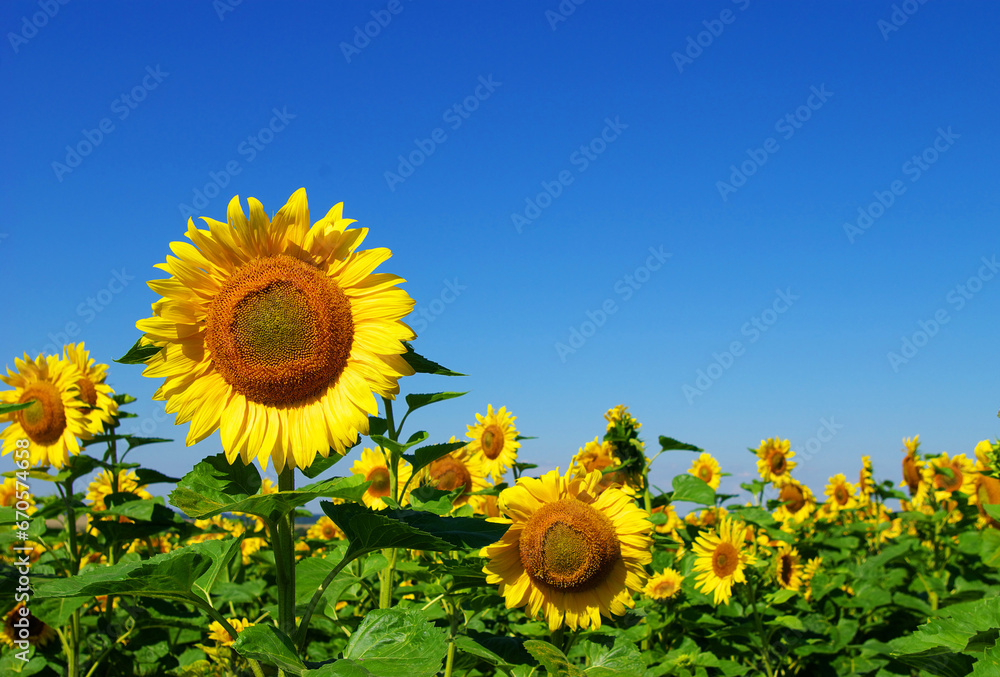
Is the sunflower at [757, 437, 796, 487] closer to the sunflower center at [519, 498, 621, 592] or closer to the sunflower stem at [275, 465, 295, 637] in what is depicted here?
the sunflower center at [519, 498, 621, 592]

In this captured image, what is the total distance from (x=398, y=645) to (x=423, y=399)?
51.5 inches

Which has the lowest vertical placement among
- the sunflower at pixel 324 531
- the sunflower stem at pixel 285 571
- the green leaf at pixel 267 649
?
the green leaf at pixel 267 649

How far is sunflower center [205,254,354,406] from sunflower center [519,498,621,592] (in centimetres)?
163

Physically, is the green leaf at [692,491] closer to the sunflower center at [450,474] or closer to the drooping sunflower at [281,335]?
the sunflower center at [450,474]

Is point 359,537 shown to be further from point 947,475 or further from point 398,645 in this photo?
point 947,475

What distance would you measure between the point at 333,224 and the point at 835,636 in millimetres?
5853

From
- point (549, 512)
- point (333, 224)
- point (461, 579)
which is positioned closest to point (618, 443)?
point (549, 512)

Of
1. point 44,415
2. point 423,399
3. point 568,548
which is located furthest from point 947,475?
point 44,415

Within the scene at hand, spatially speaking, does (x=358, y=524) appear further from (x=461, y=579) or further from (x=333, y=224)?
(x=461, y=579)

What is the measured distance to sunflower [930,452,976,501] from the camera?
7.30m

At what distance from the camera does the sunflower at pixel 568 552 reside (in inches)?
132

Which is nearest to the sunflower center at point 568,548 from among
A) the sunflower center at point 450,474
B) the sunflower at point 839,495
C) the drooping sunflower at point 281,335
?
the drooping sunflower at point 281,335

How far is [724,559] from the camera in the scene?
5.16 m

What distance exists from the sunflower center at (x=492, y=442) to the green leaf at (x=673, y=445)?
2.18m
